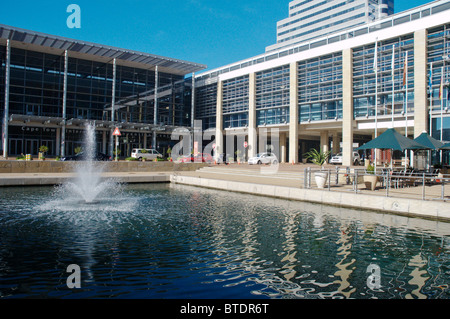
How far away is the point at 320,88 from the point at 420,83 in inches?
465

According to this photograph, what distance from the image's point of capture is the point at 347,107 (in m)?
38.6

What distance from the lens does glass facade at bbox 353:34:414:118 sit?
34281 mm

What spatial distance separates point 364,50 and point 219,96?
951 inches

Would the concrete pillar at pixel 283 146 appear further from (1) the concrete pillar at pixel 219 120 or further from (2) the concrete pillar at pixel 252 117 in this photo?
(1) the concrete pillar at pixel 219 120

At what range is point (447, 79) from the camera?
31469mm

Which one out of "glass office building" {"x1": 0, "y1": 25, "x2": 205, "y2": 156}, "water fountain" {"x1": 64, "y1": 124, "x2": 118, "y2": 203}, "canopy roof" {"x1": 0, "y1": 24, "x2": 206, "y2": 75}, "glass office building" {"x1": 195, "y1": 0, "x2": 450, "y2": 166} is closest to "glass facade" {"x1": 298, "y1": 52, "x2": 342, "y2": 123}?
"glass office building" {"x1": 195, "y1": 0, "x2": 450, "y2": 166}

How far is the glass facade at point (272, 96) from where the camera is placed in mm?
46469

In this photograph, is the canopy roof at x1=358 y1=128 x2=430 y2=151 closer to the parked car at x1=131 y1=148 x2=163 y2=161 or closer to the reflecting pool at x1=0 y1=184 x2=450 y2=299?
the reflecting pool at x1=0 y1=184 x2=450 y2=299

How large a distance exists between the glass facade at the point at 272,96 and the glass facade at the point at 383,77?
9939mm

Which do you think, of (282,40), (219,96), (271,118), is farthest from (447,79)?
(282,40)

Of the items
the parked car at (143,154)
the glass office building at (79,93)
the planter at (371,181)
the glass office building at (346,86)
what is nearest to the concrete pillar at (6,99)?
the glass office building at (79,93)

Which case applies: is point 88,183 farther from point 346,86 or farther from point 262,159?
point 346,86

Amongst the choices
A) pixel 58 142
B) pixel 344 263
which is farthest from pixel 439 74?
pixel 58 142
